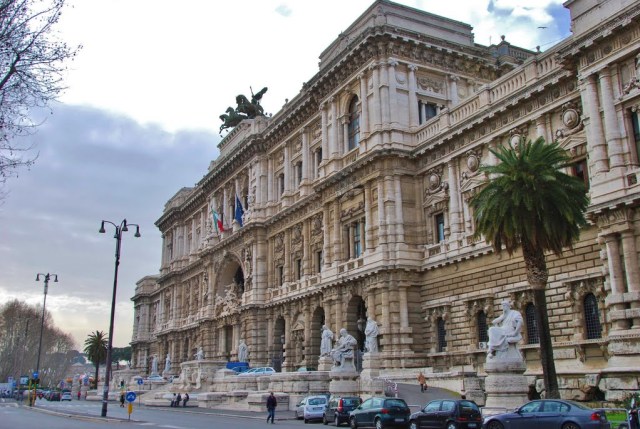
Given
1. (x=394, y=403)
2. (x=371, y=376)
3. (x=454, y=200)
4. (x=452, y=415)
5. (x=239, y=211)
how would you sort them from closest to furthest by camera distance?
1. (x=452, y=415)
2. (x=394, y=403)
3. (x=371, y=376)
4. (x=454, y=200)
5. (x=239, y=211)

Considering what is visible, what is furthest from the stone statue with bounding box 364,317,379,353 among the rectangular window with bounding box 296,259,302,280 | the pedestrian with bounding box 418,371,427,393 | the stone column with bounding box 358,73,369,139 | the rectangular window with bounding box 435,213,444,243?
the rectangular window with bounding box 296,259,302,280

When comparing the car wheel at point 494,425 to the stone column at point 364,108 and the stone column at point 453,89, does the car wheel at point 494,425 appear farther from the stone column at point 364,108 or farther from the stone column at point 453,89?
the stone column at point 453,89

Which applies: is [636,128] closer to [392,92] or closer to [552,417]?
[552,417]

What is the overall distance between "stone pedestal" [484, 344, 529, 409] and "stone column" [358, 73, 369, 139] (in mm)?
19748

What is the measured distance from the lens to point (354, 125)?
40.6m

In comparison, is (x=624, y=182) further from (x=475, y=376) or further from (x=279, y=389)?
(x=279, y=389)

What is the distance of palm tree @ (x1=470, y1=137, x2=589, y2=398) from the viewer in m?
20.7

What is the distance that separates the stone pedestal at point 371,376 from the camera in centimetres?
2905

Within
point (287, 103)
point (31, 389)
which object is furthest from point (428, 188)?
point (31, 389)

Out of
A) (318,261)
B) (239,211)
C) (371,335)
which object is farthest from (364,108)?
(239,211)

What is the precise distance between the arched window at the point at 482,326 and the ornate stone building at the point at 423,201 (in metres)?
0.09

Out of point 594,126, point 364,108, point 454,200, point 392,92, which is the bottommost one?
point 454,200

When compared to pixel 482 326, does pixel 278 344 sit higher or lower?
higher

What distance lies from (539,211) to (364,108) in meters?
18.7
